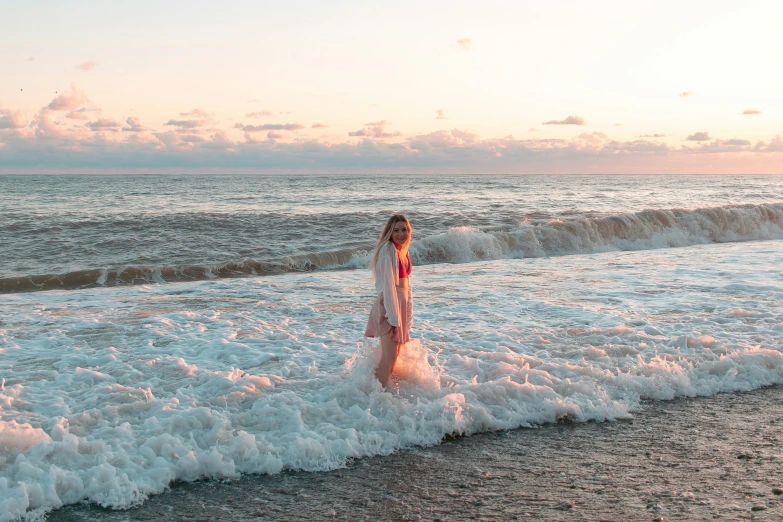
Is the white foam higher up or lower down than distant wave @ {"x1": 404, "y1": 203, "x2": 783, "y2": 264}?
lower down

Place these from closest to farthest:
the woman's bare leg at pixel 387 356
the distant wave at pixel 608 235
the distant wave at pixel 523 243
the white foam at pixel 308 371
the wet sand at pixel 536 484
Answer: the wet sand at pixel 536 484 < the white foam at pixel 308 371 < the woman's bare leg at pixel 387 356 < the distant wave at pixel 523 243 < the distant wave at pixel 608 235

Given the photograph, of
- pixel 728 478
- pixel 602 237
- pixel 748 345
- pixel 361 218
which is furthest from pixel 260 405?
pixel 361 218

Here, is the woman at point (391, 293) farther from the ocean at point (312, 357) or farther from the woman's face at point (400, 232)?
the ocean at point (312, 357)

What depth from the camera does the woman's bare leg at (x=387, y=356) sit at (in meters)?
5.91

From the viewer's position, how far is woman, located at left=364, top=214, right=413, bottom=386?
18.7ft

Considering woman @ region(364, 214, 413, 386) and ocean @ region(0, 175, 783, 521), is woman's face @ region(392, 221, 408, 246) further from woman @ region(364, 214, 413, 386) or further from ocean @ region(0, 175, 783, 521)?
ocean @ region(0, 175, 783, 521)

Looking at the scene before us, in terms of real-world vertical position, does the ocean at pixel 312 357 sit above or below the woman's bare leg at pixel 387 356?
below

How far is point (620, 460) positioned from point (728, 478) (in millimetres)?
726

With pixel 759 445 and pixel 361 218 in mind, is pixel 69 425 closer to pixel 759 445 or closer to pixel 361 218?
pixel 759 445

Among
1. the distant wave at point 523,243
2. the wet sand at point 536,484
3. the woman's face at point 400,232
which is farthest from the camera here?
the distant wave at point 523,243

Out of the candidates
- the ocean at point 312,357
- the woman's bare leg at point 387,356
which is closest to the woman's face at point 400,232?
the woman's bare leg at point 387,356

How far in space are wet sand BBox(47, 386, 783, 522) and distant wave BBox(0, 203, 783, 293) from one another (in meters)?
11.2

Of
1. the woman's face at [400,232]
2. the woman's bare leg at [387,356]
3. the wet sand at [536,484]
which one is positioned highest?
the woman's face at [400,232]

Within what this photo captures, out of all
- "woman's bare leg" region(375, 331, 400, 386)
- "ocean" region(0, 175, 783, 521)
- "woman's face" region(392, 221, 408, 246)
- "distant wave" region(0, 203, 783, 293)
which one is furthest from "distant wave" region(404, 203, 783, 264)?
"woman's face" region(392, 221, 408, 246)
